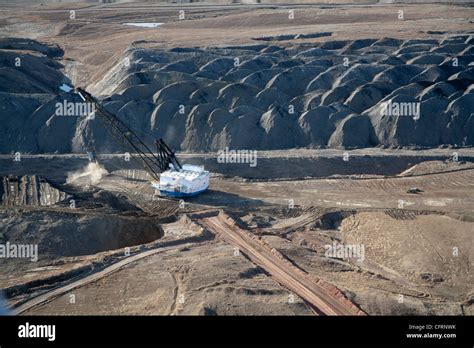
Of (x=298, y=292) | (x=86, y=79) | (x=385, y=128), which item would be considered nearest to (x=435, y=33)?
(x=385, y=128)

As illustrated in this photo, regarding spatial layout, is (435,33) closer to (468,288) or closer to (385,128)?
(385,128)

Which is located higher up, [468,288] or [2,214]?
[2,214]

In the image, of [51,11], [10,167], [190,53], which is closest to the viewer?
[10,167]

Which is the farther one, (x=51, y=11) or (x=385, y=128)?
(x=51, y=11)

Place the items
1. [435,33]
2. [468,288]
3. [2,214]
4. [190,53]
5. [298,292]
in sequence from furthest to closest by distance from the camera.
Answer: [435,33] < [190,53] < [2,214] < [468,288] < [298,292]

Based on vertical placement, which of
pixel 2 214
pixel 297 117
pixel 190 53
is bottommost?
pixel 2 214

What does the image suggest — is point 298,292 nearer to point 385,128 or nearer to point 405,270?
point 405,270
